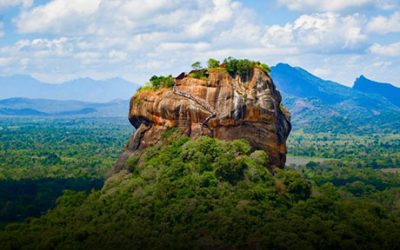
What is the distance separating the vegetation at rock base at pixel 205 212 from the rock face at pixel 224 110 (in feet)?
4.38

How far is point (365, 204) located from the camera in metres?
37.4

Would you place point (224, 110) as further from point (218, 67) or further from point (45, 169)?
point (45, 169)

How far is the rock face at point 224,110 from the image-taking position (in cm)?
4075

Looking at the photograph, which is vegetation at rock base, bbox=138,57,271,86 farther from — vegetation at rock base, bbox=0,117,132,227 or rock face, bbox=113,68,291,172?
vegetation at rock base, bbox=0,117,132,227

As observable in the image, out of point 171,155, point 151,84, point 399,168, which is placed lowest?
point 399,168

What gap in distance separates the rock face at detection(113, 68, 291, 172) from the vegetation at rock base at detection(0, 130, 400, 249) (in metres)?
1.33

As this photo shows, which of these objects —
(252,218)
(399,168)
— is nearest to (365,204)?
(252,218)

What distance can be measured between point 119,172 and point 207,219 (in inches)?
499

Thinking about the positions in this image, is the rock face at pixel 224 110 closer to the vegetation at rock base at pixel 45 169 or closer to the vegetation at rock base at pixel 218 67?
the vegetation at rock base at pixel 218 67

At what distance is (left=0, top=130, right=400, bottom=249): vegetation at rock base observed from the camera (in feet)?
101

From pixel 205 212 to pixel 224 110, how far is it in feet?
30.0

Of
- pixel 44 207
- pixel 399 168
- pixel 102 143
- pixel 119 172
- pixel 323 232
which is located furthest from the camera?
pixel 102 143

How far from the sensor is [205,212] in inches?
1328

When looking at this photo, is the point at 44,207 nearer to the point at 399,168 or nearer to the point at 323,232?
the point at 323,232
